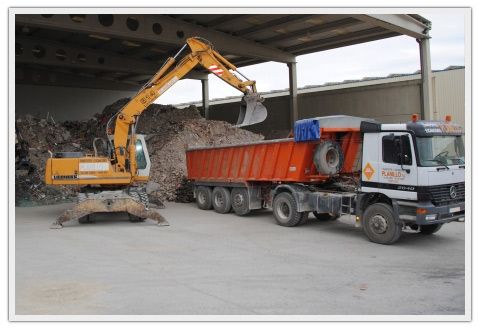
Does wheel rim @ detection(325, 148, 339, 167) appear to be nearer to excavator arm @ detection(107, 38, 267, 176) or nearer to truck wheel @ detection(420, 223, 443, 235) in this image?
truck wheel @ detection(420, 223, 443, 235)

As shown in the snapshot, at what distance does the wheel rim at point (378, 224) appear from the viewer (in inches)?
345

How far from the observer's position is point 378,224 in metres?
8.89

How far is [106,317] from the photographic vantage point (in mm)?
5137

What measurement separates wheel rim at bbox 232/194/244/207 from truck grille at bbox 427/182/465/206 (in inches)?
227

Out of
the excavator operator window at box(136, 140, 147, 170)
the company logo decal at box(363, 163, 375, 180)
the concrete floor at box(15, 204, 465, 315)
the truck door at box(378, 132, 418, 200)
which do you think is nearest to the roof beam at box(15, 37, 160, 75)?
the excavator operator window at box(136, 140, 147, 170)

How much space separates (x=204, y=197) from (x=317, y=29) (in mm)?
10067

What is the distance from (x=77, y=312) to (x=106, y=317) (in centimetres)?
50

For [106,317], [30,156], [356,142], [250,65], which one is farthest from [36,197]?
[250,65]

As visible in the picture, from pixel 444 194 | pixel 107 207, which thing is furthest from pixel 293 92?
pixel 444 194

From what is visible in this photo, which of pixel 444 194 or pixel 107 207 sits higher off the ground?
pixel 444 194

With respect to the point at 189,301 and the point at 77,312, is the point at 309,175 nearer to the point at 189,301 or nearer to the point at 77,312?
the point at 189,301

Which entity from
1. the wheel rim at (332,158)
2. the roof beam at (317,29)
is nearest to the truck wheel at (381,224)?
the wheel rim at (332,158)

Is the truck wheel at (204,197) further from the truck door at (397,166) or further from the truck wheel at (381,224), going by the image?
the truck door at (397,166)

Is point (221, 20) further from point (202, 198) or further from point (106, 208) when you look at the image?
point (106, 208)
